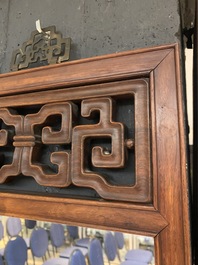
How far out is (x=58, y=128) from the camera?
0.71m

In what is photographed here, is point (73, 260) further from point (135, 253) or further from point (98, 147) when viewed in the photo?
point (98, 147)

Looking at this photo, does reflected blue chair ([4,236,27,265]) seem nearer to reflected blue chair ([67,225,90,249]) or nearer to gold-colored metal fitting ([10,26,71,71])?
reflected blue chair ([67,225,90,249])

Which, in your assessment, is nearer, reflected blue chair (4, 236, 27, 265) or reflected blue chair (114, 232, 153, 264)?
reflected blue chair (114, 232, 153, 264)

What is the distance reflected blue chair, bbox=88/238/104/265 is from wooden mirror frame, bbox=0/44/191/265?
0.11 metres

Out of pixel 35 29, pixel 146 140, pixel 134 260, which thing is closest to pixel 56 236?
pixel 134 260

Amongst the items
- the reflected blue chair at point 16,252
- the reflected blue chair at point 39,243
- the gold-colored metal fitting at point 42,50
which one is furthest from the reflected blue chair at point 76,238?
the gold-colored metal fitting at point 42,50

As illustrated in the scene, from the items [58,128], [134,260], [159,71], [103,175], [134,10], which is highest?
[134,10]

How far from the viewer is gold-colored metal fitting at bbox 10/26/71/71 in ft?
2.31

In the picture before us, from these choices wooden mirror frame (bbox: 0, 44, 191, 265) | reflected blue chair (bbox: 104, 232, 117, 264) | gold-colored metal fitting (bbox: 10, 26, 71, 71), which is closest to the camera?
wooden mirror frame (bbox: 0, 44, 191, 265)

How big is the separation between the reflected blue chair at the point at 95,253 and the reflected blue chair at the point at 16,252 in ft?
0.84

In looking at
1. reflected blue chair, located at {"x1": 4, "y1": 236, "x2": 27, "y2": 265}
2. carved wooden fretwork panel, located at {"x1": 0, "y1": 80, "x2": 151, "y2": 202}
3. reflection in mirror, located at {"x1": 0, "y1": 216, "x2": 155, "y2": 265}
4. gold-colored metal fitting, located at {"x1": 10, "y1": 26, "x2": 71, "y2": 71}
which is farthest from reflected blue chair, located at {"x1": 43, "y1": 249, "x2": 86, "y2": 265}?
gold-colored metal fitting, located at {"x1": 10, "y1": 26, "x2": 71, "y2": 71}

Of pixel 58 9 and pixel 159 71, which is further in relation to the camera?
pixel 58 9

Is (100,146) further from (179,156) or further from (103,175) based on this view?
(179,156)

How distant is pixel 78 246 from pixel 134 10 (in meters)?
0.69
